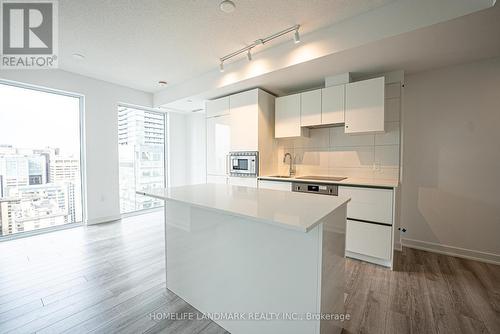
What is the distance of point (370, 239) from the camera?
94.0 inches

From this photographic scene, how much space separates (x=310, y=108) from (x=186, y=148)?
3.60 meters

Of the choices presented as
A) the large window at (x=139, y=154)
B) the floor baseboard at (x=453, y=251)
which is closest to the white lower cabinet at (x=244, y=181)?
the large window at (x=139, y=154)

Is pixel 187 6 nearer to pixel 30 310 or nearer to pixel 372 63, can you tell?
pixel 372 63

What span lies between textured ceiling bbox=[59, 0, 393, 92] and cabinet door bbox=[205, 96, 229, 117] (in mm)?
616

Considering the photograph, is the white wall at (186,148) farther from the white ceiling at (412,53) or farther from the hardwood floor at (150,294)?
the hardwood floor at (150,294)

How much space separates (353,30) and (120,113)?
4.31m

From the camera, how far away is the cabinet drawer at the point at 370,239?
2295 mm

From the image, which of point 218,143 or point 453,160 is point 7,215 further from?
point 453,160

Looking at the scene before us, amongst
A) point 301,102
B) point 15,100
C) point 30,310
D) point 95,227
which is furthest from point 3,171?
point 301,102

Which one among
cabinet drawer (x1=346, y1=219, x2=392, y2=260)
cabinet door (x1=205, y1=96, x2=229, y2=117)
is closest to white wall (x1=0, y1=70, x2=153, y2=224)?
cabinet door (x1=205, y1=96, x2=229, y2=117)

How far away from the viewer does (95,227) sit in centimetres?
367

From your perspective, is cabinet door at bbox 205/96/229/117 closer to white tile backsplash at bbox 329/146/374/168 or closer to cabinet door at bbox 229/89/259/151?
cabinet door at bbox 229/89/259/151

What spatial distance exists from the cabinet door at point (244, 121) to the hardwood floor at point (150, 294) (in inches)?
75.3

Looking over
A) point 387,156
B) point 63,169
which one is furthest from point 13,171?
point 387,156
